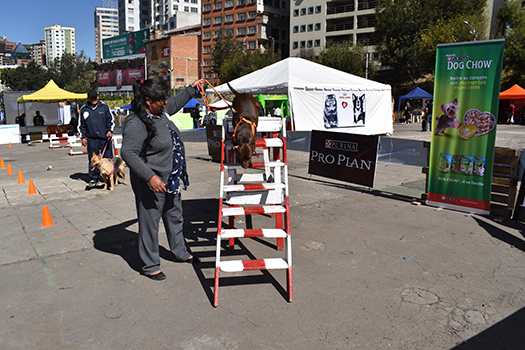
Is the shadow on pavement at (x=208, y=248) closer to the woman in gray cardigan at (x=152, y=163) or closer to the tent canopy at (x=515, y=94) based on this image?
the woman in gray cardigan at (x=152, y=163)

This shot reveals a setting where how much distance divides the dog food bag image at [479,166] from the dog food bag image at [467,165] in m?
0.06

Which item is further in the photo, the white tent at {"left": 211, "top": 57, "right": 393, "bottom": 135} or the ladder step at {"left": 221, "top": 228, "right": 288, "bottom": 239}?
the white tent at {"left": 211, "top": 57, "right": 393, "bottom": 135}

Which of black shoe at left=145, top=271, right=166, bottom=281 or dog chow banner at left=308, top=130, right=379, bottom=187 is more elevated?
dog chow banner at left=308, top=130, right=379, bottom=187

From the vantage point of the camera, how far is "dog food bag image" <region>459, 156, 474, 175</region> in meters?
6.34

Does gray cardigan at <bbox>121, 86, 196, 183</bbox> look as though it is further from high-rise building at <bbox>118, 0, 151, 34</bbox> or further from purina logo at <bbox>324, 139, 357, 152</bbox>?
high-rise building at <bbox>118, 0, 151, 34</bbox>

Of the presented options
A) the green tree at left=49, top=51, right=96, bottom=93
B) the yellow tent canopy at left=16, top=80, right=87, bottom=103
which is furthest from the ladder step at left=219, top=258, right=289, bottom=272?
the green tree at left=49, top=51, right=96, bottom=93

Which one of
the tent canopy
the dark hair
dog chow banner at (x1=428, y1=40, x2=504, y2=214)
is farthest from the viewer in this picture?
the tent canopy

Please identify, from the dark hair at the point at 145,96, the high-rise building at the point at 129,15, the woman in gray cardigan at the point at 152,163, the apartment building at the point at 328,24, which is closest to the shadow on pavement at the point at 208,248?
the woman in gray cardigan at the point at 152,163

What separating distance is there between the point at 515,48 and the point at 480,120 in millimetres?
42980

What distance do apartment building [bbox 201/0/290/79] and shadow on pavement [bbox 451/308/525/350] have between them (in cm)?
7659

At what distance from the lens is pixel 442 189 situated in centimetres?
674

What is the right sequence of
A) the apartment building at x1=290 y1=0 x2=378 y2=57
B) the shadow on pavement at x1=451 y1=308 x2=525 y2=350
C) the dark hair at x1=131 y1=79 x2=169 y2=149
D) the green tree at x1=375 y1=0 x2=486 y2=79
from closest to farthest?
the shadow on pavement at x1=451 y1=308 x2=525 y2=350 < the dark hair at x1=131 y1=79 x2=169 y2=149 < the green tree at x1=375 y1=0 x2=486 y2=79 < the apartment building at x1=290 y1=0 x2=378 y2=57

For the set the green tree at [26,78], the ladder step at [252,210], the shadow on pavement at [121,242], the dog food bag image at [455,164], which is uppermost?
the green tree at [26,78]

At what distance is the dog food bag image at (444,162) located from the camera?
6.62 metres
